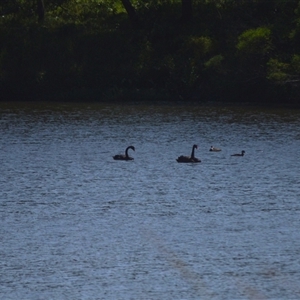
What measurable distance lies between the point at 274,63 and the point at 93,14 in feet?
42.1

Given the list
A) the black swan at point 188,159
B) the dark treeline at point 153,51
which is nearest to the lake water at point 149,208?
the black swan at point 188,159

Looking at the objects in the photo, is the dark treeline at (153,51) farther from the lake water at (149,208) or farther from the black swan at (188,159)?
the black swan at (188,159)

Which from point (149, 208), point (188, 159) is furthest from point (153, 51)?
point (149, 208)

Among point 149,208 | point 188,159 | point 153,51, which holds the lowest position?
point 149,208

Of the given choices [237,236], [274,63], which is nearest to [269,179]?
[237,236]

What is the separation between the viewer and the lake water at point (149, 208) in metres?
19.2

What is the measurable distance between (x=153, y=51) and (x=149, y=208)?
102 ft

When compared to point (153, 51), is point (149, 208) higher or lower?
lower

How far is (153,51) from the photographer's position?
2253 inches

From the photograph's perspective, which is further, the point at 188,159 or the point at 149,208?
the point at 188,159

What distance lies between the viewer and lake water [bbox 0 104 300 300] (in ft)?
63.1

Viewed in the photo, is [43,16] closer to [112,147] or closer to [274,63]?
[274,63]

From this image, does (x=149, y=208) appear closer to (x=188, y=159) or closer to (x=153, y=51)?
(x=188, y=159)

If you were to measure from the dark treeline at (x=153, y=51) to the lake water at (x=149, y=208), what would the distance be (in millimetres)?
6838
